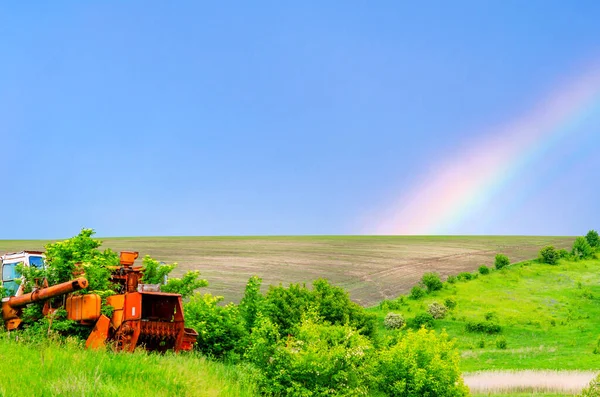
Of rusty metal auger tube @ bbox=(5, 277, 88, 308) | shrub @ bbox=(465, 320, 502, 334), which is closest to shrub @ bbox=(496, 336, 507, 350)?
shrub @ bbox=(465, 320, 502, 334)

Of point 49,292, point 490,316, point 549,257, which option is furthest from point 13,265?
point 549,257

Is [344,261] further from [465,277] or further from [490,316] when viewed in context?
[490,316]

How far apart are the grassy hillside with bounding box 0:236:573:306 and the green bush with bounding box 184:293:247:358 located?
35.6m

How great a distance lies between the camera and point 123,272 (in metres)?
27.8

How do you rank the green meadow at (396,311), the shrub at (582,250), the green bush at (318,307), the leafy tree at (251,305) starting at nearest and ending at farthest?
1. the green meadow at (396,311)
2. the leafy tree at (251,305)
3. the green bush at (318,307)
4. the shrub at (582,250)

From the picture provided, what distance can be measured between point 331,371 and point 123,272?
475 inches

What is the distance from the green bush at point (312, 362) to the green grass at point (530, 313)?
89.2 feet

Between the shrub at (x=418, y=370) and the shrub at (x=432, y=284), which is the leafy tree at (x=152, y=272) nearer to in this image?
the shrub at (x=418, y=370)

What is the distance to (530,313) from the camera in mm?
67312

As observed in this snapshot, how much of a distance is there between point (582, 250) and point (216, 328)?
8111 cm

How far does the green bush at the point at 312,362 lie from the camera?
2081 cm

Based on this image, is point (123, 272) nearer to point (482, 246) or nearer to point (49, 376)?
point (49, 376)

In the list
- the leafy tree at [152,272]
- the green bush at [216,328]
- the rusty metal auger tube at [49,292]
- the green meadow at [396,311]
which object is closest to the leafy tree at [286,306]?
the green bush at [216,328]

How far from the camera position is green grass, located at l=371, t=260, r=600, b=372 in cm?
4982
